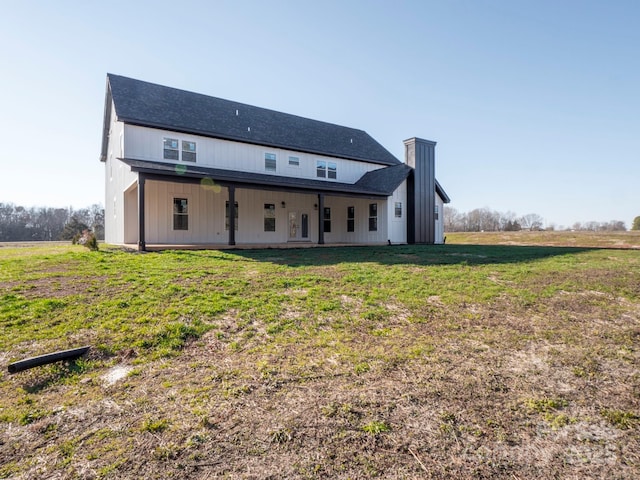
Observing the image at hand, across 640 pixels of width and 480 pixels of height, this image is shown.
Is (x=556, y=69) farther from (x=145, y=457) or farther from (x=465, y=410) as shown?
Result: (x=145, y=457)

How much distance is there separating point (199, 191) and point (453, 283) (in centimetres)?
1295

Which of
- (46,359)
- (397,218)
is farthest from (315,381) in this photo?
(397,218)

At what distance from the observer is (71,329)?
429cm

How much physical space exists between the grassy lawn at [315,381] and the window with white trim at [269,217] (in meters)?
11.3

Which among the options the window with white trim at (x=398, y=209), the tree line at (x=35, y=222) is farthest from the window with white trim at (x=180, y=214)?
the tree line at (x=35, y=222)

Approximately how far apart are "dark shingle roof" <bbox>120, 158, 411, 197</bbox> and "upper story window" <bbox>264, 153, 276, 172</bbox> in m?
0.58

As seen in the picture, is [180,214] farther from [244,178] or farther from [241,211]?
[244,178]

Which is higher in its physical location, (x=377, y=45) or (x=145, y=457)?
(x=377, y=45)

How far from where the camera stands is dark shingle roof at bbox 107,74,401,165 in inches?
596

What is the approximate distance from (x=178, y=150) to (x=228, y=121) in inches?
140

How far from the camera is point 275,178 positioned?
656 inches

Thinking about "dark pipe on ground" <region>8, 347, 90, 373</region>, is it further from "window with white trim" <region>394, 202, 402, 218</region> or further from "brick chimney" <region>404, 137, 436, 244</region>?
"brick chimney" <region>404, 137, 436, 244</region>

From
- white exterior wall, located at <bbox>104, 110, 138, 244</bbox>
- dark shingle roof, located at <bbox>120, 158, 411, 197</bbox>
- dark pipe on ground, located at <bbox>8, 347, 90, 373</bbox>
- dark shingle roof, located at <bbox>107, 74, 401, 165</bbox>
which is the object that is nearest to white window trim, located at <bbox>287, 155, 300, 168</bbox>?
dark shingle roof, located at <bbox>107, 74, 401, 165</bbox>

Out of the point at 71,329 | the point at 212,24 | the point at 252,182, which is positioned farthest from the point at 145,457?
the point at 212,24
